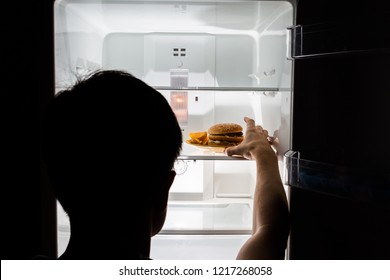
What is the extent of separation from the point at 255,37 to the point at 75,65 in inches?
28.3

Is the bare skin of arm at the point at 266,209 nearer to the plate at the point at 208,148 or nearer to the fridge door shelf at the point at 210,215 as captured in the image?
the plate at the point at 208,148

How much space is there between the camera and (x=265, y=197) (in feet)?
3.59

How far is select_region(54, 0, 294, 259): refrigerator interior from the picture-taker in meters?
1.17

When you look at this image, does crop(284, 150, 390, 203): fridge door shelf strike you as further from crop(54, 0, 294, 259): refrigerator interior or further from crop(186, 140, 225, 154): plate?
Result: crop(186, 140, 225, 154): plate

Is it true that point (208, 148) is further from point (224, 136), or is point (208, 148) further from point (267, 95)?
point (267, 95)

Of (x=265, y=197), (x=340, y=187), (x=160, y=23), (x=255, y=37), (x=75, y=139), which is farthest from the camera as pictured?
(x=255, y=37)

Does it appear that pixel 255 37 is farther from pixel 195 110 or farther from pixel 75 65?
pixel 75 65

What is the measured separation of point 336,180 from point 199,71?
75 centimetres

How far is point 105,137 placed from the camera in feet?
2.49

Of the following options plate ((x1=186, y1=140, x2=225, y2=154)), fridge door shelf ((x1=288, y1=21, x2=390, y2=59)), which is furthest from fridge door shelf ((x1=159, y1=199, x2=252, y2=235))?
fridge door shelf ((x1=288, y1=21, x2=390, y2=59))

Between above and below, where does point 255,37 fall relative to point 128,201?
above

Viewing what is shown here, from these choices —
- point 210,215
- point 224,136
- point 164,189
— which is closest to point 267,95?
point 224,136

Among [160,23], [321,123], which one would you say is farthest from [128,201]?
[160,23]
